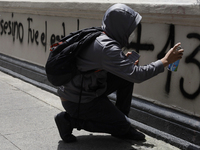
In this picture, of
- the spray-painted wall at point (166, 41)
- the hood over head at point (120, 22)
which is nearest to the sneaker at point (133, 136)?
the spray-painted wall at point (166, 41)

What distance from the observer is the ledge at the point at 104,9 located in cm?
348

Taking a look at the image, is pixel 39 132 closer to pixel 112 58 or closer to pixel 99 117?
pixel 99 117

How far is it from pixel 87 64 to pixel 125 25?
1.67 feet

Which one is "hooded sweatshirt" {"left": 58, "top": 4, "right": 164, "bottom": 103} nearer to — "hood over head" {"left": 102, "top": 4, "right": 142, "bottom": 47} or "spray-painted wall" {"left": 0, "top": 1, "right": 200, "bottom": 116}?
A: "hood over head" {"left": 102, "top": 4, "right": 142, "bottom": 47}

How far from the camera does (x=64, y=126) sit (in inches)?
141

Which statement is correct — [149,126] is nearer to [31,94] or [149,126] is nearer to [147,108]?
[147,108]

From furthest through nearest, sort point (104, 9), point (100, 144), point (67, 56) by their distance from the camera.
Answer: point (104, 9) < point (100, 144) < point (67, 56)

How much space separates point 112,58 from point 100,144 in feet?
3.44

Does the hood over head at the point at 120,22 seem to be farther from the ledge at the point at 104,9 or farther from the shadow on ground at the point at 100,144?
the shadow on ground at the point at 100,144

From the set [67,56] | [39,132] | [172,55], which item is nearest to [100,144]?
[39,132]

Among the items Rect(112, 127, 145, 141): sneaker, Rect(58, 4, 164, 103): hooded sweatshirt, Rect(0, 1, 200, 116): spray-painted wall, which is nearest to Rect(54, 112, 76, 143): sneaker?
Rect(58, 4, 164, 103): hooded sweatshirt

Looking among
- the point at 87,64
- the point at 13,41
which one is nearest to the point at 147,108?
the point at 87,64

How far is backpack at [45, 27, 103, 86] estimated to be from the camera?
323 cm

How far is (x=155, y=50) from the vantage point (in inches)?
156
